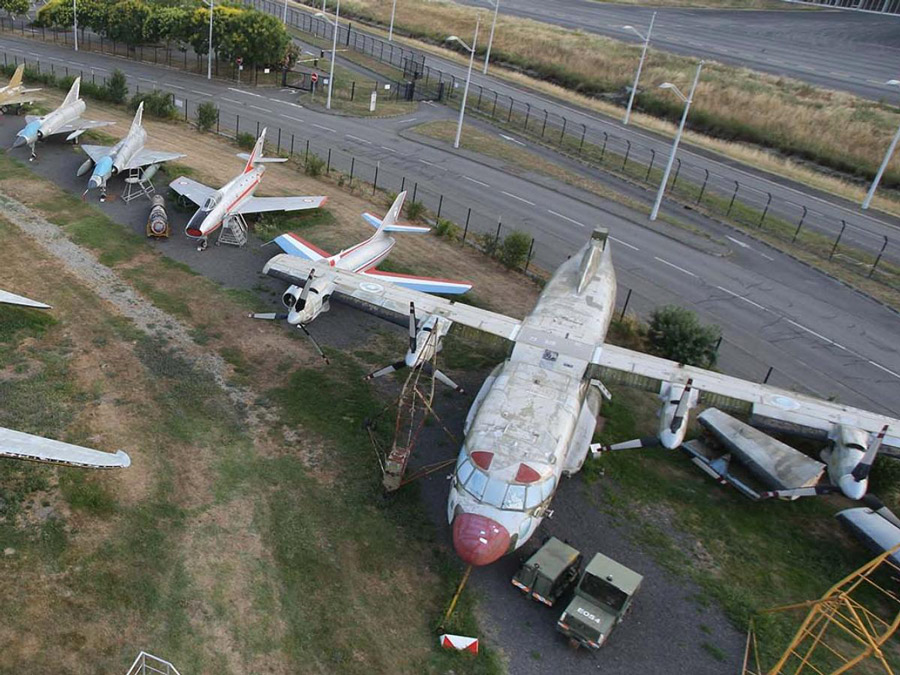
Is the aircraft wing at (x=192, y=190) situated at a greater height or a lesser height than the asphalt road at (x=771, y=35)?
lesser

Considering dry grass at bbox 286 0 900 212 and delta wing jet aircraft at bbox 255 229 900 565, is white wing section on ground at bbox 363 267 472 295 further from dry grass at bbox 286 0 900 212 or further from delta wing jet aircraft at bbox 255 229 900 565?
dry grass at bbox 286 0 900 212

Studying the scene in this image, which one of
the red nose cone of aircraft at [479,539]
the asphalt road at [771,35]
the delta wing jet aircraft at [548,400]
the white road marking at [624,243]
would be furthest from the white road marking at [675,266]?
the asphalt road at [771,35]

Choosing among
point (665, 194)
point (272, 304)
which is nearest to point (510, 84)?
point (665, 194)

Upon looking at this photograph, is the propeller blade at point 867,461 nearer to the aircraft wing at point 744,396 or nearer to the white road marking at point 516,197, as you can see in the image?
the aircraft wing at point 744,396

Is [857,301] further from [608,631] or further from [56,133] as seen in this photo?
[56,133]

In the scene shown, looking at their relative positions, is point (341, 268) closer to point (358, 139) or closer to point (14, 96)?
point (358, 139)

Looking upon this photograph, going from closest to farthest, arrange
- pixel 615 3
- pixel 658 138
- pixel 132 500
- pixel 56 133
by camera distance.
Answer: pixel 132 500 → pixel 56 133 → pixel 658 138 → pixel 615 3
